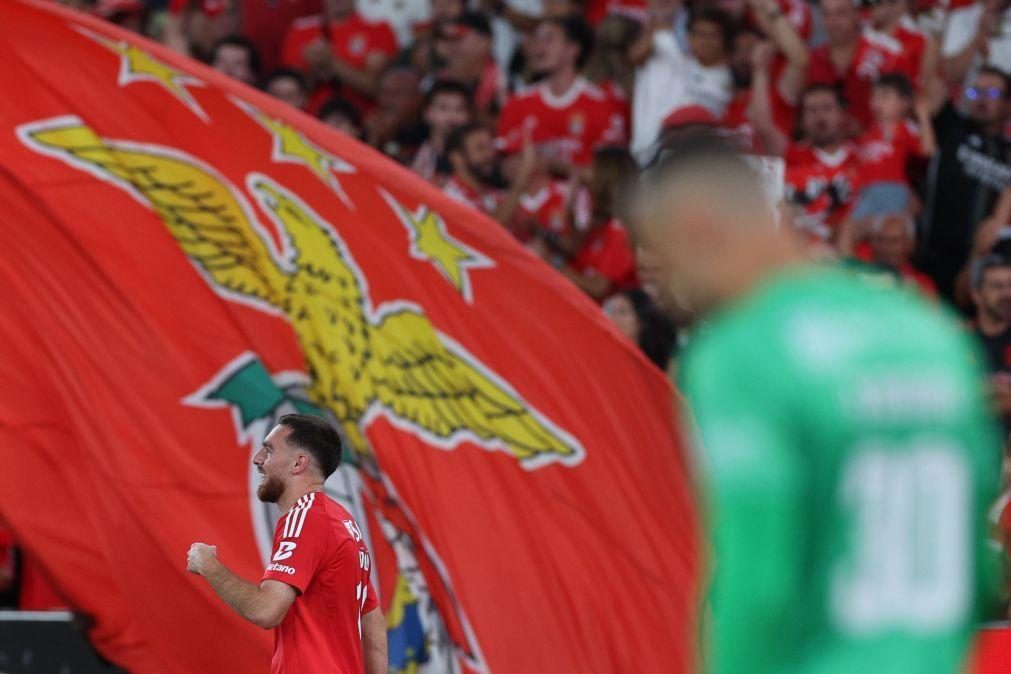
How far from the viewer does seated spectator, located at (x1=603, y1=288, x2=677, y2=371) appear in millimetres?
9266

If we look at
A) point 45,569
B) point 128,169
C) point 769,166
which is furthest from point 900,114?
point 769,166

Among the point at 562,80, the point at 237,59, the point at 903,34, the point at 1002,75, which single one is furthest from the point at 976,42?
the point at 237,59

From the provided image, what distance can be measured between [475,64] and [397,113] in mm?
585

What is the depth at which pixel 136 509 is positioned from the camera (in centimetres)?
697

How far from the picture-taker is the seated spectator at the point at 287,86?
11.6m

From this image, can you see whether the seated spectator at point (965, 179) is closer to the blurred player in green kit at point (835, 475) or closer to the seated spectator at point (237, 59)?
the seated spectator at point (237, 59)

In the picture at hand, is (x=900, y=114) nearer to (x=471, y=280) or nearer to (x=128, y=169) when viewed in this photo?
(x=471, y=280)

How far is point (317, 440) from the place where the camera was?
227 inches

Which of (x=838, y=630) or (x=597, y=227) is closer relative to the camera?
(x=838, y=630)

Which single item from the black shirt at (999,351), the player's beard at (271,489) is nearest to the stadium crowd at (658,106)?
the black shirt at (999,351)

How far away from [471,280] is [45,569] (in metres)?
2.14

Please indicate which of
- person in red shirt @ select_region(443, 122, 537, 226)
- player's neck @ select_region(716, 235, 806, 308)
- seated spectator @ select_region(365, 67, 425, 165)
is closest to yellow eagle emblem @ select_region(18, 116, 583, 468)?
person in red shirt @ select_region(443, 122, 537, 226)

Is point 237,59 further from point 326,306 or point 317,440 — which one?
point 317,440

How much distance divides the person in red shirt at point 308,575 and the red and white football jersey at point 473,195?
493 cm
